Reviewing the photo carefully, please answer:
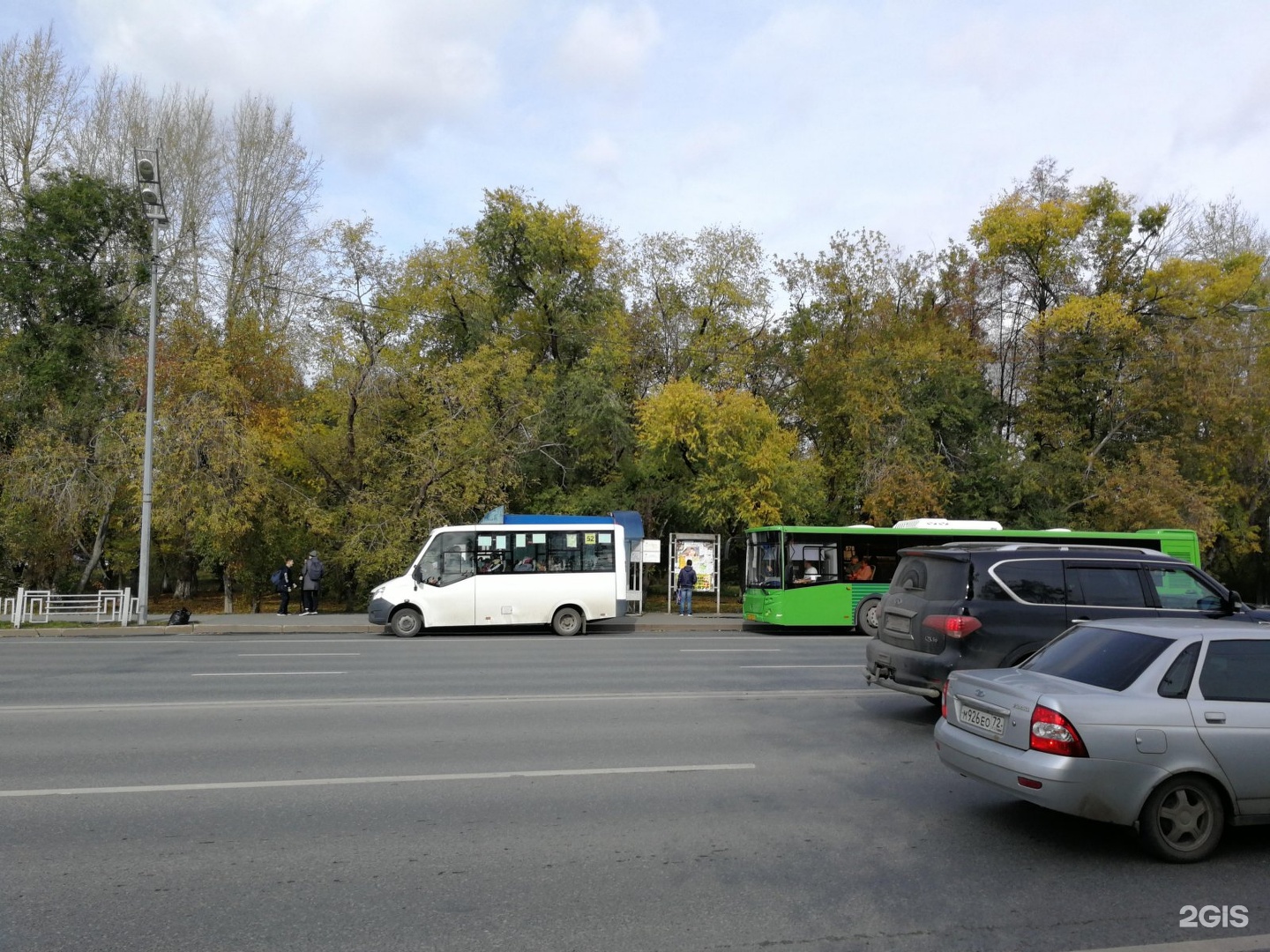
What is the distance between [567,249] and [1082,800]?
103 ft

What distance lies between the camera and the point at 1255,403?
35469 millimetres

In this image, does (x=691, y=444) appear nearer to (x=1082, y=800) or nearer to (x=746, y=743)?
(x=746, y=743)

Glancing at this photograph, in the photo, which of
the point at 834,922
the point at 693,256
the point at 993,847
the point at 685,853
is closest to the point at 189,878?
the point at 685,853

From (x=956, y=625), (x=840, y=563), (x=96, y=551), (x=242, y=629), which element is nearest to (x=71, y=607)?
(x=242, y=629)

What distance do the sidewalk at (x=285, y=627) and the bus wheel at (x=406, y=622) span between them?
0.64 meters

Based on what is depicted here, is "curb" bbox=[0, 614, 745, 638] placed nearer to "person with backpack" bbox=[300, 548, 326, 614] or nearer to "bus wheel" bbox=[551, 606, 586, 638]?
"bus wheel" bbox=[551, 606, 586, 638]

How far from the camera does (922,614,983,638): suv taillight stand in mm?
9281

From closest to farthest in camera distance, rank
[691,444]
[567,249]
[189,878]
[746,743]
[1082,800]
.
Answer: [189,878] → [1082,800] → [746,743] → [691,444] → [567,249]

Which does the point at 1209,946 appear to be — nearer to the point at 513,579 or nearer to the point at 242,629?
the point at 513,579

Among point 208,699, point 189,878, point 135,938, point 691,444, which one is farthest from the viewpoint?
point 691,444

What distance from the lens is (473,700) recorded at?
440 inches

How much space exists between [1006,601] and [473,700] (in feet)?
19.8

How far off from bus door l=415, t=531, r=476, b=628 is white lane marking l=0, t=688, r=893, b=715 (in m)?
9.95

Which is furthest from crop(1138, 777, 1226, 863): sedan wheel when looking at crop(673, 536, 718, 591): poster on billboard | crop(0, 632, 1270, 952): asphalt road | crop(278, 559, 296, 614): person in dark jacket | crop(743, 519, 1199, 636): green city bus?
crop(278, 559, 296, 614): person in dark jacket
